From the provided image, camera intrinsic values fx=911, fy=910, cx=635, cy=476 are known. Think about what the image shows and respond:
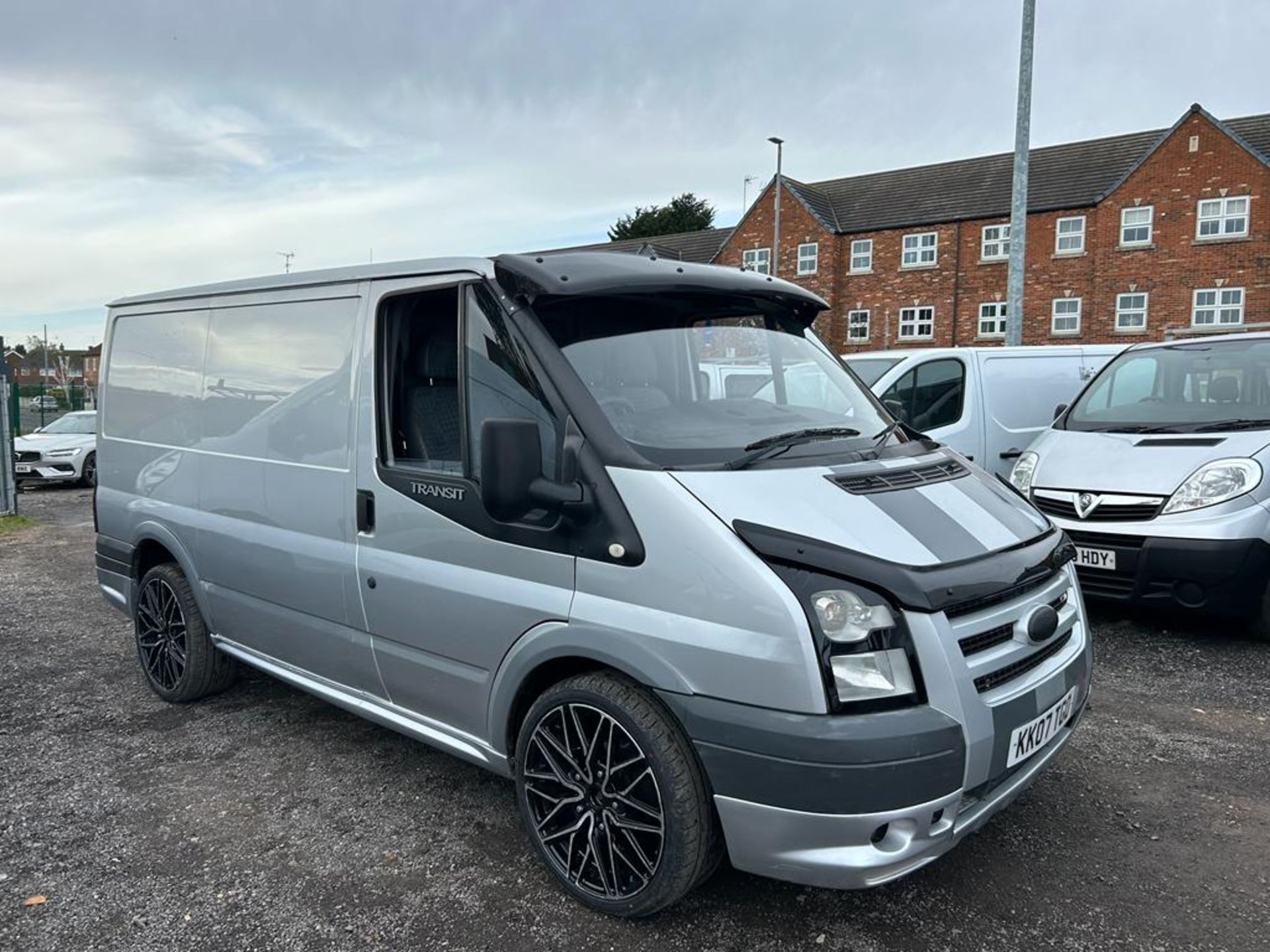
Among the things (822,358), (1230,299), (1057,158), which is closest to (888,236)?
(1057,158)

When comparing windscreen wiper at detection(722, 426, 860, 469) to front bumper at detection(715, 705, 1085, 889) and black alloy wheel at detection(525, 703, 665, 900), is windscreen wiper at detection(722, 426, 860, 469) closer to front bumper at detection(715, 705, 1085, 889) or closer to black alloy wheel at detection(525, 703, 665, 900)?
black alloy wheel at detection(525, 703, 665, 900)

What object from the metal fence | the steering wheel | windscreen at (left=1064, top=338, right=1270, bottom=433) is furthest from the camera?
the metal fence

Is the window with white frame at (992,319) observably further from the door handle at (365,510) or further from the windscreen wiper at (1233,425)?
the door handle at (365,510)

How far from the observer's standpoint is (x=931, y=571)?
2.51 metres

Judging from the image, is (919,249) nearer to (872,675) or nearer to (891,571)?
(891,571)

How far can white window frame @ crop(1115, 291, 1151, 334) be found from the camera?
1270 inches

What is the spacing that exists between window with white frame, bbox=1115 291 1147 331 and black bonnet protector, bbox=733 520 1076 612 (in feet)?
114

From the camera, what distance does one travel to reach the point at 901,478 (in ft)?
9.73

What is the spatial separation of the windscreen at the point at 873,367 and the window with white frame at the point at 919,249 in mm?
31290

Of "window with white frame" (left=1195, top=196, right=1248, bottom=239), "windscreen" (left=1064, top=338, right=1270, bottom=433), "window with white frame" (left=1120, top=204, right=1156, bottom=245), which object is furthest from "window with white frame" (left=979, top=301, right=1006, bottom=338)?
"windscreen" (left=1064, top=338, right=1270, bottom=433)

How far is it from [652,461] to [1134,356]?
Answer: 545cm

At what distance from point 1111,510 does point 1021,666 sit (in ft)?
10.8

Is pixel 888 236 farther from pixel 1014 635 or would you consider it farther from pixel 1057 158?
pixel 1014 635

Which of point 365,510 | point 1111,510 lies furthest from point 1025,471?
point 365,510
